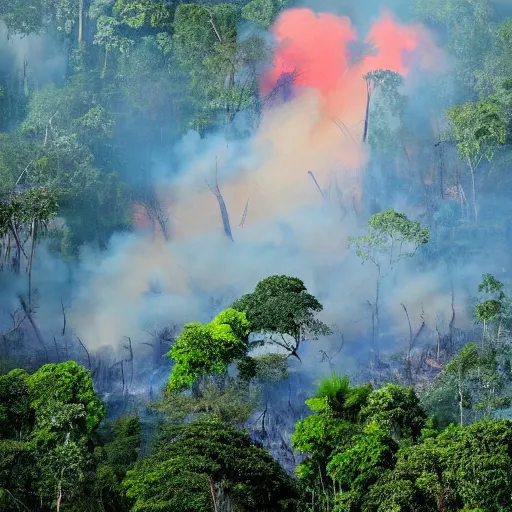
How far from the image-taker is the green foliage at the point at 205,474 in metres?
19.0

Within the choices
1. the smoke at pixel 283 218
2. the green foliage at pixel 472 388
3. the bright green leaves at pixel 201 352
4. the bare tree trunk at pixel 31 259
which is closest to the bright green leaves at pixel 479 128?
the smoke at pixel 283 218

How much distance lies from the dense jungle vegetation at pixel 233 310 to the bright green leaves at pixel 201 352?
0.06 metres

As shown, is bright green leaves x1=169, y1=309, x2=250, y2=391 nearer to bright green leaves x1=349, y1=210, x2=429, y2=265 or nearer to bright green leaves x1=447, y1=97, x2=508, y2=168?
bright green leaves x1=349, y1=210, x2=429, y2=265

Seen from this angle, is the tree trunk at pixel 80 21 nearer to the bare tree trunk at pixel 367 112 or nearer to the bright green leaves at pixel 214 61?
the bright green leaves at pixel 214 61

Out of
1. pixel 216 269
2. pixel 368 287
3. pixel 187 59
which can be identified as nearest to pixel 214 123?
pixel 187 59

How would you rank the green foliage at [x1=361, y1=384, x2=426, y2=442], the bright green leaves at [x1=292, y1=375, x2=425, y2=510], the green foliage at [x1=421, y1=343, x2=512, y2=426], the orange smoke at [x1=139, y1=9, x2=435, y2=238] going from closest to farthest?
the bright green leaves at [x1=292, y1=375, x2=425, y2=510]
the green foliage at [x1=361, y1=384, x2=426, y2=442]
the green foliage at [x1=421, y1=343, x2=512, y2=426]
the orange smoke at [x1=139, y1=9, x2=435, y2=238]

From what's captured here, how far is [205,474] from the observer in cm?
1912

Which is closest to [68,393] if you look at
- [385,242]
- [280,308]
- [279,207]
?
[280,308]

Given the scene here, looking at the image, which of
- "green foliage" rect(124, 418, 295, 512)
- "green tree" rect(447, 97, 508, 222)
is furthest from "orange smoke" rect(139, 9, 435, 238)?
"green foliage" rect(124, 418, 295, 512)

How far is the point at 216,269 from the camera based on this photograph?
3509cm

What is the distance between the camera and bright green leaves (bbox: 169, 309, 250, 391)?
88.7ft

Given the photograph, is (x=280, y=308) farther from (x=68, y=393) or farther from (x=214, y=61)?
(x=214, y=61)

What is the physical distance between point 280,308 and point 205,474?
33.2ft

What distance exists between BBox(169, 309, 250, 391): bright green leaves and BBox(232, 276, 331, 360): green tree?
1.29 m
